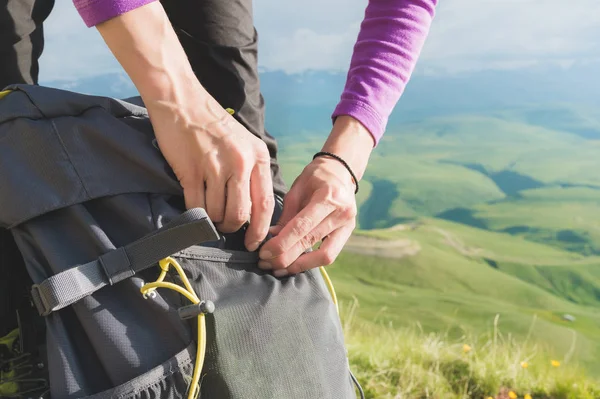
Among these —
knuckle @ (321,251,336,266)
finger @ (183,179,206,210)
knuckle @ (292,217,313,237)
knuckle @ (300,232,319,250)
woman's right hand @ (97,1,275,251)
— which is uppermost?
woman's right hand @ (97,1,275,251)

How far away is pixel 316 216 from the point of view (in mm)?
724

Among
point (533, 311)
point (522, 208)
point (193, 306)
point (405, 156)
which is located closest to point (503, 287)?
point (533, 311)

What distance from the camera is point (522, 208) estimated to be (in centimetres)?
225

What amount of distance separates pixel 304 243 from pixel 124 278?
0.75 ft

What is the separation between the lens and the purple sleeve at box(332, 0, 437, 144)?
0.86 meters

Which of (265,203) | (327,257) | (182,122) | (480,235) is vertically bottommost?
(480,235)

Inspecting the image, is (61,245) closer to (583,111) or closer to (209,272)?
(209,272)

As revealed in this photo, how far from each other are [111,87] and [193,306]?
171 centimetres

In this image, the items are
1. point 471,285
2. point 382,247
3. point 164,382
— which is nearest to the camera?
→ point 164,382

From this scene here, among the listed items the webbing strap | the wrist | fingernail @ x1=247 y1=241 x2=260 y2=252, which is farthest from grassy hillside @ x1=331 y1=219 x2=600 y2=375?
the webbing strap

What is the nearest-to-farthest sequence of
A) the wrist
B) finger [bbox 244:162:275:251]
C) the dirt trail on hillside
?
1. finger [bbox 244:162:275:251]
2. the wrist
3. the dirt trail on hillside

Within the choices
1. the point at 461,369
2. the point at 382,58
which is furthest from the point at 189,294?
the point at 461,369

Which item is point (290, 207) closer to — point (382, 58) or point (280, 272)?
point (280, 272)

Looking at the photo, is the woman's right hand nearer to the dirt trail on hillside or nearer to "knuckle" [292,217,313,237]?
"knuckle" [292,217,313,237]
